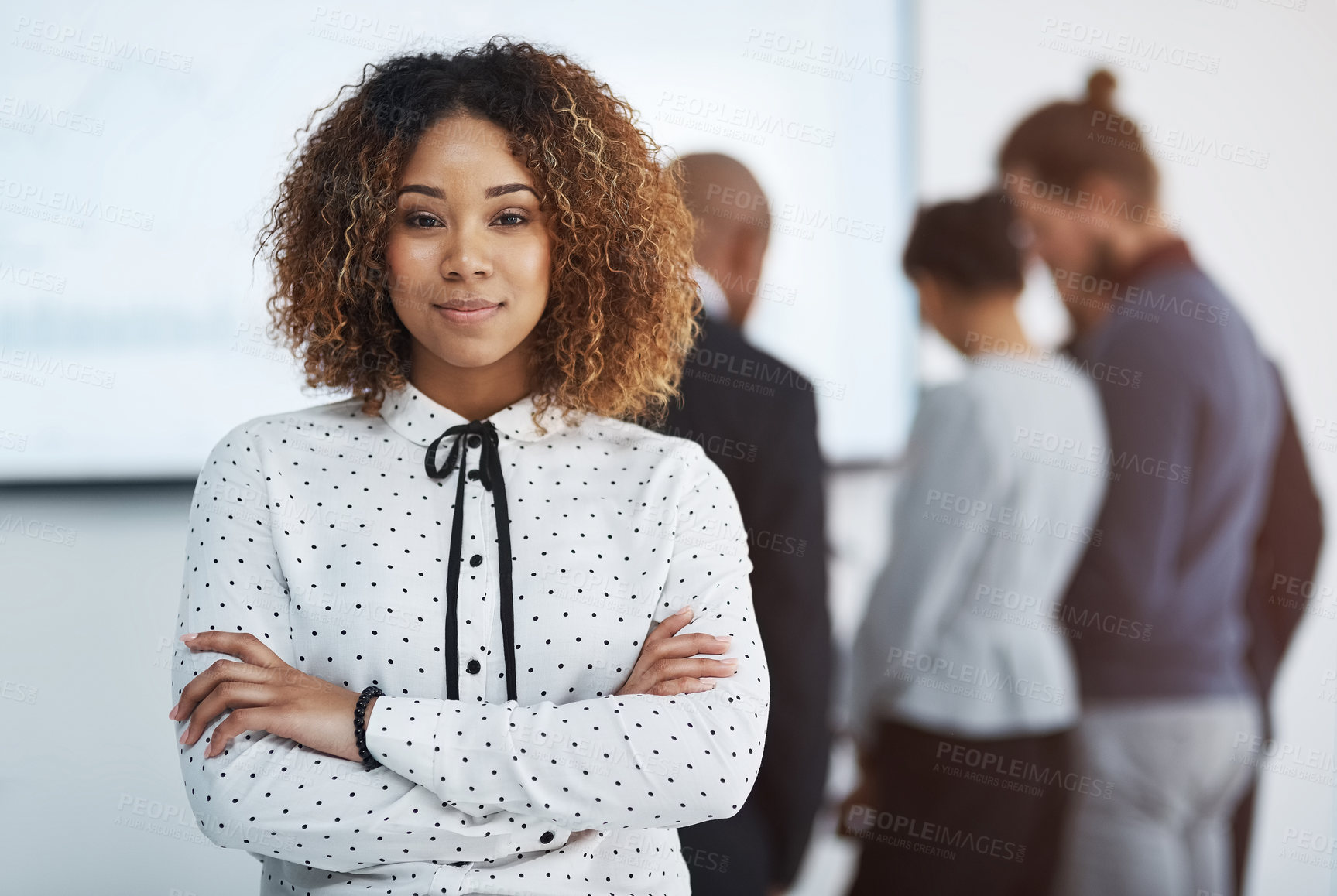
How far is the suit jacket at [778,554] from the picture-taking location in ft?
7.25

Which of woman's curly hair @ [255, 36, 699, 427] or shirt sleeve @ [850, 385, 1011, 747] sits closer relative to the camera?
woman's curly hair @ [255, 36, 699, 427]

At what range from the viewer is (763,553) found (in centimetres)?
221

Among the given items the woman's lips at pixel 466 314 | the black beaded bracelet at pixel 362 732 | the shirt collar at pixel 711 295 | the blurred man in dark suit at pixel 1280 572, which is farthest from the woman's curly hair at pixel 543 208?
the blurred man in dark suit at pixel 1280 572

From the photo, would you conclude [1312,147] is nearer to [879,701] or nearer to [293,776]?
[879,701]

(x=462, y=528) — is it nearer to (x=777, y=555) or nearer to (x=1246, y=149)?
(x=777, y=555)

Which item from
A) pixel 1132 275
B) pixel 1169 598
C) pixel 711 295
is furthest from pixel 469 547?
pixel 1132 275

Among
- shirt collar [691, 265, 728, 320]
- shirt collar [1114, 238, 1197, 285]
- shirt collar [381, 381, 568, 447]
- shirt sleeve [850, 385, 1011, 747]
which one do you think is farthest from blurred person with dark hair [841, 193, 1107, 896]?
shirt collar [381, 381, 568, 447]

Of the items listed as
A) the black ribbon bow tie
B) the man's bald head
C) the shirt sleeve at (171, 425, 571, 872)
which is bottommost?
the shirt sleeve at (171, 425, 571, 872)

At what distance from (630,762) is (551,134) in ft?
2.83

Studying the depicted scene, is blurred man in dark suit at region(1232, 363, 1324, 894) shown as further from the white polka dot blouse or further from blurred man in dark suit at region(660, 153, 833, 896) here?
the white polka dot blouse

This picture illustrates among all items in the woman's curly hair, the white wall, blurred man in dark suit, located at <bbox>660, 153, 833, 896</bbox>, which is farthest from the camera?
the white wall

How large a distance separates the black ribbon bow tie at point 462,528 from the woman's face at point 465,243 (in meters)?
0.11

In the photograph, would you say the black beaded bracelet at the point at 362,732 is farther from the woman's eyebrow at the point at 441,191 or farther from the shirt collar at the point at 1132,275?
the shirt collar at the point at 1132,275

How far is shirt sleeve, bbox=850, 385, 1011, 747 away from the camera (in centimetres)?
262
